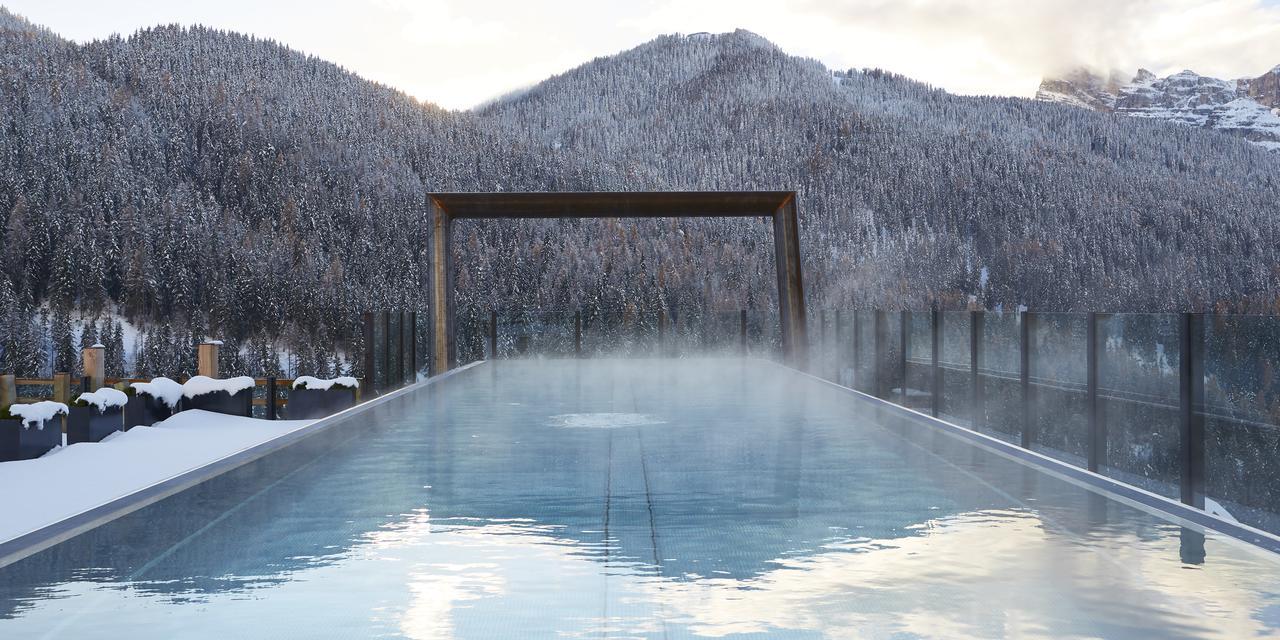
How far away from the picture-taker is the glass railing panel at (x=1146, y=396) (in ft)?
95.0

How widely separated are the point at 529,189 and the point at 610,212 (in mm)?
86394

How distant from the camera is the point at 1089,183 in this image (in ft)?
400

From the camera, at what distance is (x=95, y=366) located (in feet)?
57.7

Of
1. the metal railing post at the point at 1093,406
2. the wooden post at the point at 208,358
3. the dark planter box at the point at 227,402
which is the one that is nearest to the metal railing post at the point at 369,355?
the wooden post at the point at 208,358

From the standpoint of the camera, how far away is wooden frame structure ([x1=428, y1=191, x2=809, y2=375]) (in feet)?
63.2

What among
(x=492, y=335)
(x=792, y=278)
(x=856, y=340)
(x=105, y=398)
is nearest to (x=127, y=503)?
(x=105, y=398)

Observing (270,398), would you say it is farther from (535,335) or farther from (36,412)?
(535,335)

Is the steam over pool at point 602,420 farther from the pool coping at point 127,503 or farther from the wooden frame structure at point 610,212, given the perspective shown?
the wooden frame structure at point 610,212

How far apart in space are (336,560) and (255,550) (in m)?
0.46

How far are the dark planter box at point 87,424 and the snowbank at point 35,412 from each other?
13.3 inches

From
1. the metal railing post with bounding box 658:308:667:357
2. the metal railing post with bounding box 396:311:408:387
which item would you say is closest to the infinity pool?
the metal railing post with bounding box 396:311:408:387

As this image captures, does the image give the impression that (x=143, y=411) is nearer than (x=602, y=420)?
No

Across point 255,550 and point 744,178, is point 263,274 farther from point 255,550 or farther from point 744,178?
point 255,550

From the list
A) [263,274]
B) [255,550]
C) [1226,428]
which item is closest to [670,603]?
[255,550]
